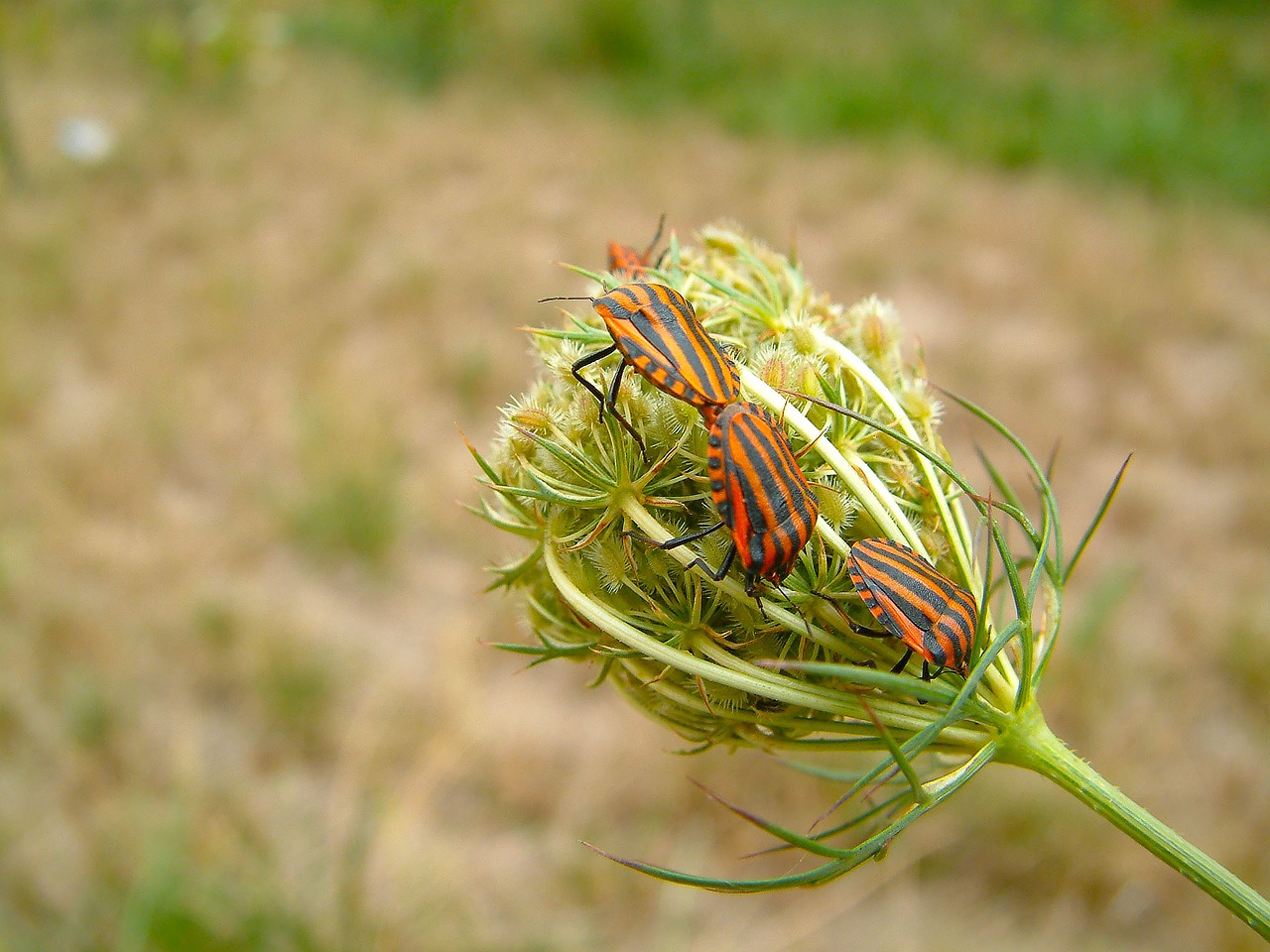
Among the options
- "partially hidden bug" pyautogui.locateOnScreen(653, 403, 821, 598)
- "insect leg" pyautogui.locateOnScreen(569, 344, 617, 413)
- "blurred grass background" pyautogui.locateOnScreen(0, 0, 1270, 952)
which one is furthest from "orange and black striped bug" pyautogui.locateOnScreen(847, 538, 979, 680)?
"blurred grass background" pyautogui.locateOnScreen(0, 0, 1270, 952)

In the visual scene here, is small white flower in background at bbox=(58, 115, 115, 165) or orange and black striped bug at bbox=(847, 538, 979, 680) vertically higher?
small white flower in background at bbox=(58, 115, 115, 165)

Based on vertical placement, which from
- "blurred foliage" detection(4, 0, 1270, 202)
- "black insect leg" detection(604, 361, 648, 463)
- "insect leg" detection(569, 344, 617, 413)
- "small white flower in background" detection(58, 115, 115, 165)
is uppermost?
"blurred foliage" detection(4, 0, 1270, 202)

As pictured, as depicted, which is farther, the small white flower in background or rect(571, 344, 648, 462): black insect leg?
the small white flower in background

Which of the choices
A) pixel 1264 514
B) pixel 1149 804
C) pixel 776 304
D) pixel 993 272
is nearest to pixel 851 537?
pixel 776 304

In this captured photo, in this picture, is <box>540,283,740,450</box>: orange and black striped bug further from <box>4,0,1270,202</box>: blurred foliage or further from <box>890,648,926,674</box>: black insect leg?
<box>4,0,1270,202</box>: blurred foliage

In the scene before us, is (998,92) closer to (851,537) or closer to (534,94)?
(534,94)

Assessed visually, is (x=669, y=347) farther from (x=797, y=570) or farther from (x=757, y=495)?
(x=797, y=570)

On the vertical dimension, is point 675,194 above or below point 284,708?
above

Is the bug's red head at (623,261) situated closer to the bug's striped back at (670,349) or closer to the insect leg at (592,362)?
the insect leg at (592,362)
